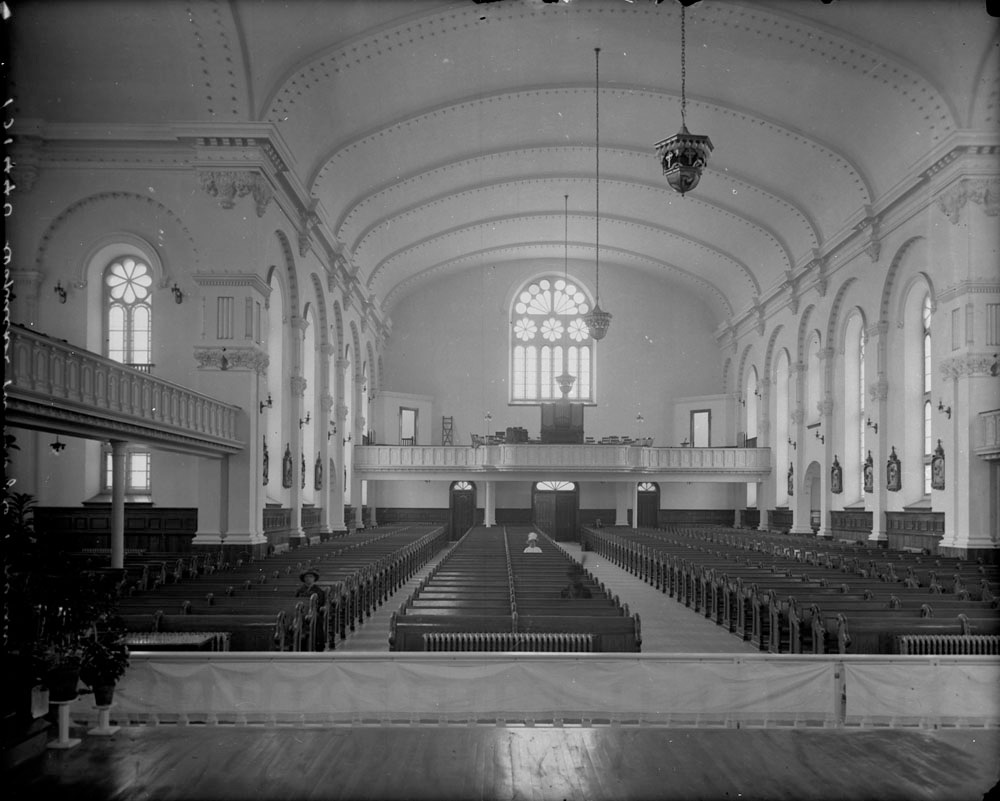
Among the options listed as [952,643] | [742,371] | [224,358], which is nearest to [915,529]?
[952,643]

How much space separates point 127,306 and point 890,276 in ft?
56.8

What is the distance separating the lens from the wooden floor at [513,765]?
5.22 m

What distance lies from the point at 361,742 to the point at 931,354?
18.4 m

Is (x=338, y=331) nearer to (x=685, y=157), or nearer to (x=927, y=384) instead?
(x=927, y=384)

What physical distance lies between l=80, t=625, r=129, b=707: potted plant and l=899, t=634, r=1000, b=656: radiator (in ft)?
24.1

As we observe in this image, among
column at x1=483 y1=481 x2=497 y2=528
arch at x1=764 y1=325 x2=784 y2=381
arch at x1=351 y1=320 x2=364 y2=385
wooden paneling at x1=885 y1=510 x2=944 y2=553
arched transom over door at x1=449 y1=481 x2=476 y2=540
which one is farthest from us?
arched transom over door at x1=449 y1=481 x2=476 y2=540

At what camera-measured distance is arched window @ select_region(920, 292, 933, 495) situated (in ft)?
68.1

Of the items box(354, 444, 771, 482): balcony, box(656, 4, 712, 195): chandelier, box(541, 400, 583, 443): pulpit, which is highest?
box(656, 4, 712, 195): chandelier

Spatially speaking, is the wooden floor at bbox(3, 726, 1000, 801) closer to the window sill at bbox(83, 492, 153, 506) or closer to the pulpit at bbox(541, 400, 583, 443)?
the window sill at bbox(83, 492, 153, 506)

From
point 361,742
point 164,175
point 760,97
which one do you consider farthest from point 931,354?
point 361,742

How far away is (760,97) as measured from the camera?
20.5m

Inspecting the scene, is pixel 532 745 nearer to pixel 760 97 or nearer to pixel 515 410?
pixel 760 97

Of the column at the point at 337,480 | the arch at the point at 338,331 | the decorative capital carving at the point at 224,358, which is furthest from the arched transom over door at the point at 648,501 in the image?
the decorative capital carving at the point at 224,358

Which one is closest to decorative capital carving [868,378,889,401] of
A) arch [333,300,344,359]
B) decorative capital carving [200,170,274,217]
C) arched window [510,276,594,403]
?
arch [333,300,344,359]
